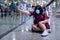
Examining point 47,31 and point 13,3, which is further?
point 13,3

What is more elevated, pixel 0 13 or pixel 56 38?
pixel 0 13

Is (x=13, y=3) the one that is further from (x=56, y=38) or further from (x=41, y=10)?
(x=56, y=38)

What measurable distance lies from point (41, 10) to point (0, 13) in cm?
150

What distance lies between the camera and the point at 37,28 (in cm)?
877

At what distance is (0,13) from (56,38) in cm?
228

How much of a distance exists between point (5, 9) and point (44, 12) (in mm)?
1607

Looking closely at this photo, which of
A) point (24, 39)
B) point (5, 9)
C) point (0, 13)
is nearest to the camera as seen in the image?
point (24, 39)

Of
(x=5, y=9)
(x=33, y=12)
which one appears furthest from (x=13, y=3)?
(x=33, y=12)

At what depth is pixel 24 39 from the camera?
23.8 feet

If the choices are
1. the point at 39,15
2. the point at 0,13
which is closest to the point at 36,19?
the point at 39,15

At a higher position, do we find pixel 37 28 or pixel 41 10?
pixel 41 10

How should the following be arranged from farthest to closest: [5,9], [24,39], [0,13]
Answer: [5,9] < [0,13] < [24,39]

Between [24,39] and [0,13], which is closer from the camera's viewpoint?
[24,39]

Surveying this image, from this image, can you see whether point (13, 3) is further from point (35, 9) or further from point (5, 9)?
point (35, 9)
